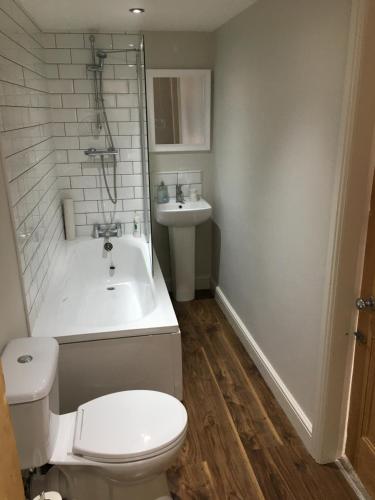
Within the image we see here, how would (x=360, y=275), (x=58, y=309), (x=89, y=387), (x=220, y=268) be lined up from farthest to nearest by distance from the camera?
(x=220, y=268) → (x=58, y=309) → (x=89, y=387) → (x=360, y=275)

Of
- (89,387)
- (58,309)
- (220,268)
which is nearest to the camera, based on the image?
(89,387)

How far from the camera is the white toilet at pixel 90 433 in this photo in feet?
5.37

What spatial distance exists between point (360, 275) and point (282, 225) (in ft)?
2.15

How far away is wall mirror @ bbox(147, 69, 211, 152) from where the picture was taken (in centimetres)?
361

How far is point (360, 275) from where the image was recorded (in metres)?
1.85

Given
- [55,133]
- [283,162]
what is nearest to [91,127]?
[55,133]

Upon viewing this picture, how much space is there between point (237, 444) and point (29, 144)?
2094mm

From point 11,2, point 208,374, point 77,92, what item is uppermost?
point 11,2

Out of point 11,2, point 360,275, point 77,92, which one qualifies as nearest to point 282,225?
point 360,275

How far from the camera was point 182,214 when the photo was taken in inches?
141

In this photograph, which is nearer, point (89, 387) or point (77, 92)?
point (89, 387)

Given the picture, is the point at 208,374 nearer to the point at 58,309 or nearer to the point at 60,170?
the point at 58,309

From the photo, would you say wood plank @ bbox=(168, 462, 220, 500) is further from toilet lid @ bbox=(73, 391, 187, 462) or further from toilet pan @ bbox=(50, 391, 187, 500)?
toilet lid @ bbox=(73, 391, 187, 462)

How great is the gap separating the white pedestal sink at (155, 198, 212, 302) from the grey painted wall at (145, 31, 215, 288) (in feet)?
0.66
